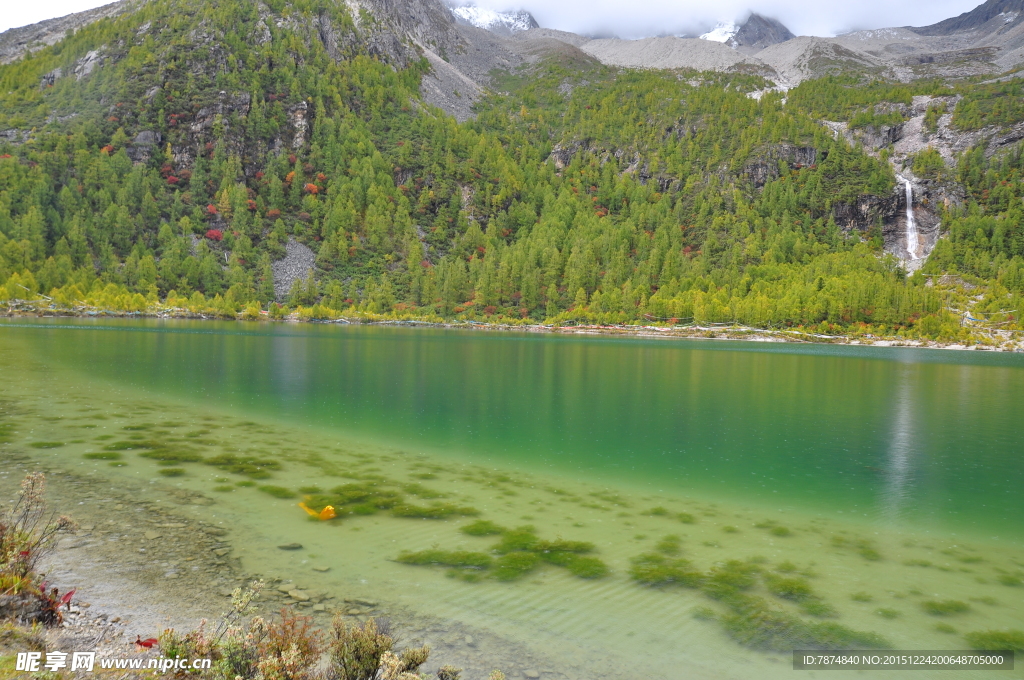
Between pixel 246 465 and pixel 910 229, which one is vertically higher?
pixel 910 229

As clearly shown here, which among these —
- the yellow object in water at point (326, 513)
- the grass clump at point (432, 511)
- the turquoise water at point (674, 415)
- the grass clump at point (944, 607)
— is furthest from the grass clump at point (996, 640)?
the yellow object in water at point (326, 513)

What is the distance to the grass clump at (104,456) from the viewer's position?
1538 cm

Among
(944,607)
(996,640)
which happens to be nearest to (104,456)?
(944,607)

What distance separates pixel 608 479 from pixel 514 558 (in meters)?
6.32

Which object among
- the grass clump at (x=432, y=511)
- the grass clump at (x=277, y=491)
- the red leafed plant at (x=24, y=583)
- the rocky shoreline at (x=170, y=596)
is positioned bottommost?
the grass clump at (x=432, y=511)

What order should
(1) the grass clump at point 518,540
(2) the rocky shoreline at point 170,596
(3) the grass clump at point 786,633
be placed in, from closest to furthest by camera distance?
(2) the rocky shoreline at point 170,596 → (3) the grass clump at point 786,633 → (1) the grass clump at point 518,540

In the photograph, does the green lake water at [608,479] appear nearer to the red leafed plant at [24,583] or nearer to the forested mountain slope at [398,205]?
the red leafed plant at [24,583]

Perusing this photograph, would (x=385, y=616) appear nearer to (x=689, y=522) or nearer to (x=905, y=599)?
(x=689, y=522)

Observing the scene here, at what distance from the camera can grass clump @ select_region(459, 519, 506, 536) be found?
1145 centimetres

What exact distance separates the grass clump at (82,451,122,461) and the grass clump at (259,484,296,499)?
501cm

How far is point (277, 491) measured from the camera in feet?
44.3

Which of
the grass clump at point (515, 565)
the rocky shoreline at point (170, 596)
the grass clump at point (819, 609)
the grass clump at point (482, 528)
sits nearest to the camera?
the rocky shoreline at point (170, 596)

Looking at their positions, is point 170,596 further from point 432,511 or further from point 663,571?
point 663,571

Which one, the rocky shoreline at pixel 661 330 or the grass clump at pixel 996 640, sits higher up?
the rocky shoreline at pixel 661 330
